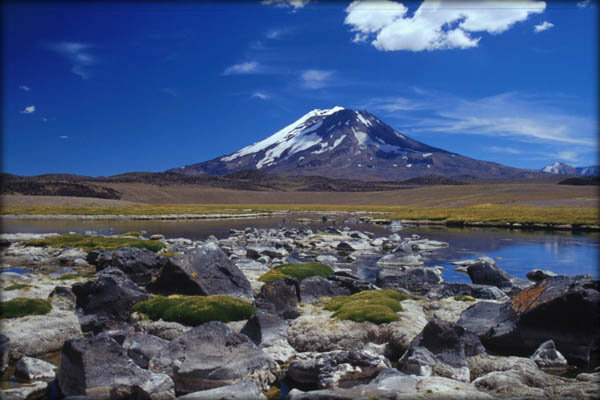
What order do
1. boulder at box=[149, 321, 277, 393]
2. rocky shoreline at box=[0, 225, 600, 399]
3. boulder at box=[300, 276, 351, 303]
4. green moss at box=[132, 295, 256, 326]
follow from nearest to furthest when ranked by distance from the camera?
rocky shoreline at box=[0, 225, 600, 399], boulder at box=[149, 321, 277, 393], green moss at box=[132, 295, 256, 326], boulder at box=[300, 276, 351, 303]

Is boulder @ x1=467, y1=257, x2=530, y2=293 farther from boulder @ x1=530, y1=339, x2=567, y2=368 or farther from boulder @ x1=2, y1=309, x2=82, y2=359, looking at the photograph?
boulder @ x1=2, y1=309, x2=82, y2=359

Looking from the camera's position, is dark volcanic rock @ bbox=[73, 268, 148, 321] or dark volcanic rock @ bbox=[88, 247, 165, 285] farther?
dark volcanic rock @ bbox=[88, 247, 165, 285]

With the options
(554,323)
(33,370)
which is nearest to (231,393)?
(33,370)

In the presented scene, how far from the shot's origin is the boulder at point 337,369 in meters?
9.06

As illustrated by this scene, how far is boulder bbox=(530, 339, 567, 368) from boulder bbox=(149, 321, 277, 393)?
6.33m

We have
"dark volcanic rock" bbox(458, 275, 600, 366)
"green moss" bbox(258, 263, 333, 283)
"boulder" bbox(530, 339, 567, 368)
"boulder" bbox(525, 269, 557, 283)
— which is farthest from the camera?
"boulder" bbox(525, 269, 557, 283)

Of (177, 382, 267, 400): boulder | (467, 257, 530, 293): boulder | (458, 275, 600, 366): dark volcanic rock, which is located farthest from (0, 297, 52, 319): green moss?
(467, 257, 530, 293): boulder

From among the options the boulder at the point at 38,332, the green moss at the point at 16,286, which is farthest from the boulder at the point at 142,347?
the green moss at the point at 16,286

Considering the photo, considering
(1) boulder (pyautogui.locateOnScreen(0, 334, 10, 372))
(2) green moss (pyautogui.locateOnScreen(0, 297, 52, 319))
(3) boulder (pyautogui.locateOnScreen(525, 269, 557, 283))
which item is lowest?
(3) boulder (pyautogui.locateOnScreen(525, 269, 557, 283))

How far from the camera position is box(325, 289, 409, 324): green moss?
39.6ft

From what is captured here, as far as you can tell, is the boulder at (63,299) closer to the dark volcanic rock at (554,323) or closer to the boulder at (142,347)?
the boulder at (142,347)

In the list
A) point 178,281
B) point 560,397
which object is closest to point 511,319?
point 560,397

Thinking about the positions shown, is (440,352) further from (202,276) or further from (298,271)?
(298,271)

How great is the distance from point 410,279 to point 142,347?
13.6m
